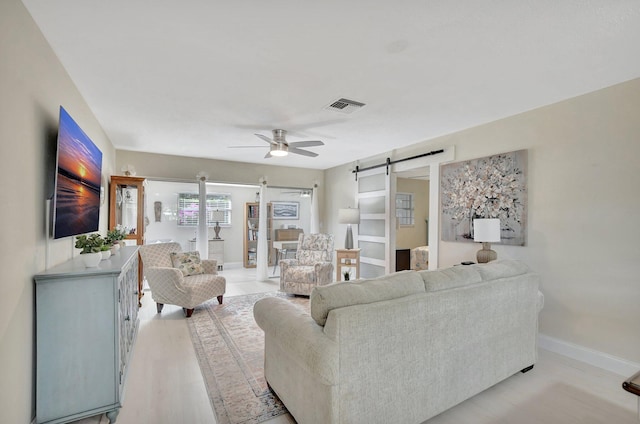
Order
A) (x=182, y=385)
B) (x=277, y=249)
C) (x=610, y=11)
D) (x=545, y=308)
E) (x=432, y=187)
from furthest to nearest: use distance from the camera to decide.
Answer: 1. (x=277, y=249)
2. (x=432, y=187)
3. (x=545, y=308)
4. (x=182, y=385)
5. (x=610, y=11)

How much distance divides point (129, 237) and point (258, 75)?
3.45 meters

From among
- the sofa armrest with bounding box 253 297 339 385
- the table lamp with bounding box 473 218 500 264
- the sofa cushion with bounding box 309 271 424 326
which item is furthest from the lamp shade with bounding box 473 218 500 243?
the sofa armrest with bounding box 253 297 339 385

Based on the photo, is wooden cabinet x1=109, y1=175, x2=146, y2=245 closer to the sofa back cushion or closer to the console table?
the sofa back cushion

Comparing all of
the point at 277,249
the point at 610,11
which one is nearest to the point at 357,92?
the point at 610,11

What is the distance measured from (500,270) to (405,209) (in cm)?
506

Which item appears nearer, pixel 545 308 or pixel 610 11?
pixel 610 11

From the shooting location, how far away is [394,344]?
1665 millimetres

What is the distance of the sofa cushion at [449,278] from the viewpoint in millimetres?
1920

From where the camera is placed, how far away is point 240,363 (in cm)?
269

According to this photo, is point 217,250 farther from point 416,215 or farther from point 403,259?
point 416,215

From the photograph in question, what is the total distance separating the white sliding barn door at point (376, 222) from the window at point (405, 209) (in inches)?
71.2

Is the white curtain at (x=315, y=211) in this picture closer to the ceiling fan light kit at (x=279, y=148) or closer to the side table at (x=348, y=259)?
the side table at (x=348, y=259)

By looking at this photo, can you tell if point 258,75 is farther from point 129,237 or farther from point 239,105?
point 129,237

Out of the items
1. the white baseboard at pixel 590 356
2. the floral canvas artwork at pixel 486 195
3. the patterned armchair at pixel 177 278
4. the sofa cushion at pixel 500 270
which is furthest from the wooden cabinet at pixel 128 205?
Result: the white baseboard at pixel 590 356
